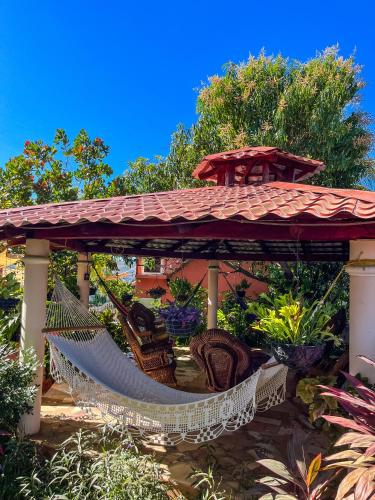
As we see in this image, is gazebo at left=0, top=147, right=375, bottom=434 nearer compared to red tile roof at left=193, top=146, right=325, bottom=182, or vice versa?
gazebo at left=0, top=147, right=375, bottom=434

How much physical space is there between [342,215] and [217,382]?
7.10ft

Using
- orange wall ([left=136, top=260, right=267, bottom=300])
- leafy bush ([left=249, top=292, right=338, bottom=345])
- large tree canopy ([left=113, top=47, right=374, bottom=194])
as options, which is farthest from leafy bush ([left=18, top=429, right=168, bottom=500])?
orange wall ([left=136, top=260, right=267, bottom=300])

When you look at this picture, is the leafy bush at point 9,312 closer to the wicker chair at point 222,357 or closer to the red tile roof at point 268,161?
the wicker chair at point 222,357

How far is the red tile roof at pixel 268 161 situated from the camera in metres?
4.46

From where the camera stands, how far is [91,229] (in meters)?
2.98

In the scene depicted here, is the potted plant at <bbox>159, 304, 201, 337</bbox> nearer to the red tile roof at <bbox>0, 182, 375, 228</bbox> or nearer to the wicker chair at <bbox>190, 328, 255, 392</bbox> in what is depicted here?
the wicker chair at <bbox>190, 328, 255, 392</bbox>

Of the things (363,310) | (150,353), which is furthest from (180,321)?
(363,310)

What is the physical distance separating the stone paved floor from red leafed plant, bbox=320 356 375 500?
0.70 meters

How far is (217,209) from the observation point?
2.58m

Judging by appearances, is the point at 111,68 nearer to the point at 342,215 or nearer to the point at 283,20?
the point at 283,20

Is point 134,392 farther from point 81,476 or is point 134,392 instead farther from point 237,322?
point 237,322

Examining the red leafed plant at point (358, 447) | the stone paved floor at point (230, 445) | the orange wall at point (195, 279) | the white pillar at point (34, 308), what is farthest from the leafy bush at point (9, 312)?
the orange wall at point (195, 279)

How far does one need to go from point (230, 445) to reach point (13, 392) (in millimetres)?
1890

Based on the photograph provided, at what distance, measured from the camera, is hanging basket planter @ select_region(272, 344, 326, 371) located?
99.5 inches
